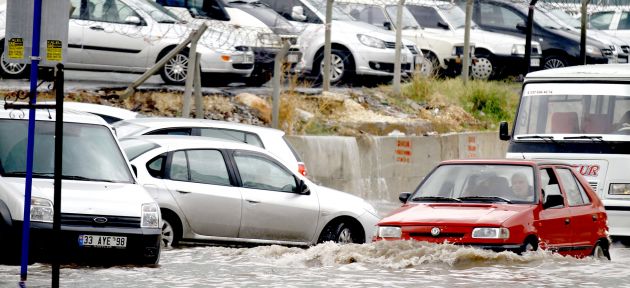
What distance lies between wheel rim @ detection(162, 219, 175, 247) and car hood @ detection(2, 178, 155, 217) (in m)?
1.83

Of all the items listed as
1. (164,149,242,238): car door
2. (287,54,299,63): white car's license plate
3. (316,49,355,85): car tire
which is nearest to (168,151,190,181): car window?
(164,149,242,238): car door

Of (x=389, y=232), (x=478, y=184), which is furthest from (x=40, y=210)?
(x=478, y=184)

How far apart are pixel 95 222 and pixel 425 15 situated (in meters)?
20.4

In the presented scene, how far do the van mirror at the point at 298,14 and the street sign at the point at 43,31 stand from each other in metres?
17.4

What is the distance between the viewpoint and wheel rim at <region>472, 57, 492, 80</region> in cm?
3198

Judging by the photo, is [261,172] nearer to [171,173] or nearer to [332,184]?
[171,173]

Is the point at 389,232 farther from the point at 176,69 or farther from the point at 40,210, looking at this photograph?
the point at 176,69

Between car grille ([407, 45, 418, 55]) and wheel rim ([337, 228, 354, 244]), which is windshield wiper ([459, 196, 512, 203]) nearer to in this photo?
wheel rim ([337, 228, 354, 244])

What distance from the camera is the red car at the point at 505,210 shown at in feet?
47.9

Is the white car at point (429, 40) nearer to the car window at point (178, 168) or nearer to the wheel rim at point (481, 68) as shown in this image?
the wheel rim at point (481, 68)

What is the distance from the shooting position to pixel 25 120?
14625mm

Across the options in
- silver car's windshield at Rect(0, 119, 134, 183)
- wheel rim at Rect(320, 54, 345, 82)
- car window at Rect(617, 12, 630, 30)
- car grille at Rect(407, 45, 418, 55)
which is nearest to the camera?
silver car's windshield at Rect(0, 119, 134, 183)

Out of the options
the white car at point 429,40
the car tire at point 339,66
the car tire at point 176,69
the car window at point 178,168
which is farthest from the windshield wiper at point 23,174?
the white car at point 429,40

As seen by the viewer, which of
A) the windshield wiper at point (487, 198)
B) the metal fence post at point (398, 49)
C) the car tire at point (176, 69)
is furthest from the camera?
the metal fence post at point (398, 49)
